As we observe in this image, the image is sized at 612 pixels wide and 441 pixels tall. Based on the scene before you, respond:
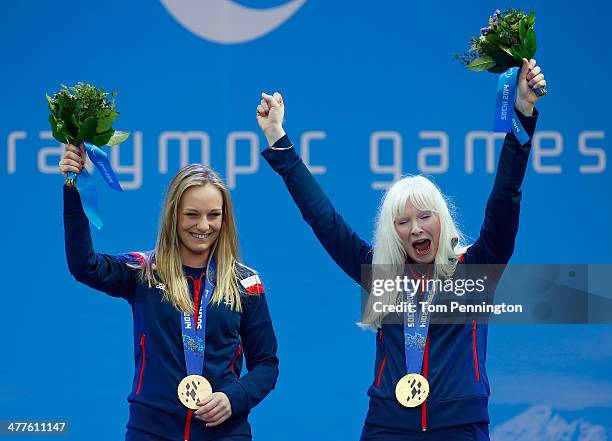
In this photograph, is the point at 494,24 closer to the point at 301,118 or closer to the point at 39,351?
the point at 301,118

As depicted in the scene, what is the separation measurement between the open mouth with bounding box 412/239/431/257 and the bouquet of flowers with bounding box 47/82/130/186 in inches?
41.7

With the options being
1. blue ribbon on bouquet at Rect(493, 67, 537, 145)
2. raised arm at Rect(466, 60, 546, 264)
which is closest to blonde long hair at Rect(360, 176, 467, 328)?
raised arm at Rect(466, 60, 546, 264)

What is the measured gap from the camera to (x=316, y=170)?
4945 millimetres

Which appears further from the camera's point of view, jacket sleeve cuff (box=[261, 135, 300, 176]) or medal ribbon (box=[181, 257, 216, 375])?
jacket sleeve cuff (box=[261, 135, 300, 176])

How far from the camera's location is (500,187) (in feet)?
11.1

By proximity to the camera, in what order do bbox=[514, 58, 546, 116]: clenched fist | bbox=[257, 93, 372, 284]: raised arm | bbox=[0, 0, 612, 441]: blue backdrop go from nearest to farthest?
bbox=[514, 58, 546, 116]: clenched fist < bbox=[257, 93, 372, 284]: raised arm < bbox=[0, 0, 612, 441]: blue backdrop

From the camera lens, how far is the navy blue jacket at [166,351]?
345cm

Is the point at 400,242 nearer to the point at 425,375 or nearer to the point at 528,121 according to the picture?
the point at 425,375

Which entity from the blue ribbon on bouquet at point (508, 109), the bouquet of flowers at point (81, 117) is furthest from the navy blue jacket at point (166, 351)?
the blue ribbon on bouquet at point (508, 109)

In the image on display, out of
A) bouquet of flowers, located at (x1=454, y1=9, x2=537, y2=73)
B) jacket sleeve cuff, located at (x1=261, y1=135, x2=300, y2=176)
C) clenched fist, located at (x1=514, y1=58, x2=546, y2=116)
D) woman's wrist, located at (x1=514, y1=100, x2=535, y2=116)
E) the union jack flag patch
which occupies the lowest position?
the union jack flag patch

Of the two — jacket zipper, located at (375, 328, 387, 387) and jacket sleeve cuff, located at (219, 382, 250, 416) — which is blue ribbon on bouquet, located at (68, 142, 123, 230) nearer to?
jacket sleeve cuff, located at (219, 382, 250, 416)

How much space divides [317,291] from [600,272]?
4.17 feet

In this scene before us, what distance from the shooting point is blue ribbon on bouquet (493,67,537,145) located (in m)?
3.36

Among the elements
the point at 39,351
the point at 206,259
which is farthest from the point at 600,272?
the point at 39,351
